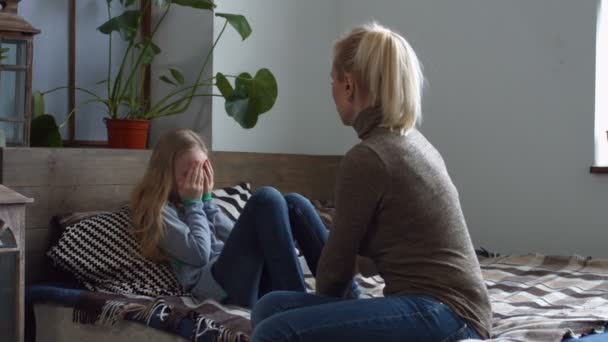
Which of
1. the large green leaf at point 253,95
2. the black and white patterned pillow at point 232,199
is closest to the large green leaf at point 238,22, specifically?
the large green leaf at point 253,95

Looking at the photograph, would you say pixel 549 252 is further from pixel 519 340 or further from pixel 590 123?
pixel 519 340

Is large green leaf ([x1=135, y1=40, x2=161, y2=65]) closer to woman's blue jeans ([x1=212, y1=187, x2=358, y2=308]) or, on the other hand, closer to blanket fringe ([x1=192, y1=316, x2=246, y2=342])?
woman's blue jeans ([x1=212, y1=187, x2=358, y2=308])

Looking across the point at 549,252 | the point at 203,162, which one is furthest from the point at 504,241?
the point at 203,162

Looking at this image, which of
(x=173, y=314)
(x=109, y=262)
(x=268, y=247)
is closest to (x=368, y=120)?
(x=268, y=247)

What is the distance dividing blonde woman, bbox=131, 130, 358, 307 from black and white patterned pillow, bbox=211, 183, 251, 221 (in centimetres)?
24

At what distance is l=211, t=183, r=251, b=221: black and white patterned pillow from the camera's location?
2695 millimetres

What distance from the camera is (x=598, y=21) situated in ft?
9.59

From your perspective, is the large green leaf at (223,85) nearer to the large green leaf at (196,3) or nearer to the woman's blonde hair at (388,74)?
the large green leaf at (196,3)

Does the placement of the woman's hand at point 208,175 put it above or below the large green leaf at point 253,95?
below

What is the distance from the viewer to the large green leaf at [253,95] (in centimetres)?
288

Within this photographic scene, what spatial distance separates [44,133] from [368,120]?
1.46 m

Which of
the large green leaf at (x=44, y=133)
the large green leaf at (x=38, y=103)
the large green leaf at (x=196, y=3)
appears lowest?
the large green leaf at (x=44, y=133)

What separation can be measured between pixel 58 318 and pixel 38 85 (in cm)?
99

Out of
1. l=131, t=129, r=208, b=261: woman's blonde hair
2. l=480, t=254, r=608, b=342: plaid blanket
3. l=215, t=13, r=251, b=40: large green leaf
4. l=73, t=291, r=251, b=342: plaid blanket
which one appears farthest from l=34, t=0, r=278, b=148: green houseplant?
l=480, t=254, r=608, b=342: plaid blanket
